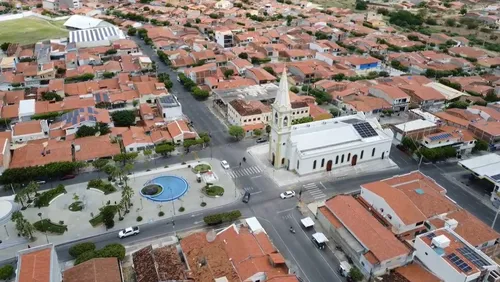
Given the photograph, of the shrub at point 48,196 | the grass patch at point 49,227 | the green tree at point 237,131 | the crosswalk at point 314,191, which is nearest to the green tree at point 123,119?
the green tree at point 237,131

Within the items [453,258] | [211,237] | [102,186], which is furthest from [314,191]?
[102,186]

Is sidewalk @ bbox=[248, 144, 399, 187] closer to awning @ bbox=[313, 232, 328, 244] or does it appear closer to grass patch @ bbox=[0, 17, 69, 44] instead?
awning @ bbox=[313, 232, 328, 244]

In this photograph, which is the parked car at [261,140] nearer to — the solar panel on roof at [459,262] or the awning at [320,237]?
the awning at [320,237]

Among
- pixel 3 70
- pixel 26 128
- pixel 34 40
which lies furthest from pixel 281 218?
pixel 34 40

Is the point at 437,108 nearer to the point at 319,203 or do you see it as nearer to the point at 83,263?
the point at 319,203

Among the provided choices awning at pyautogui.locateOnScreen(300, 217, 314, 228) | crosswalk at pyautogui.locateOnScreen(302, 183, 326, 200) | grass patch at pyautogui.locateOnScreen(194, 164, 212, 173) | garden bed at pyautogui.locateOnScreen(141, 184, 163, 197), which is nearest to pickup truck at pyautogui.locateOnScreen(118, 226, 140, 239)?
garden bed at pyautogui.locateOnScreen(141, 184, 163, 197)

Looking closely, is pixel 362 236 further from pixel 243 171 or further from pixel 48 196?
pixel 48 196
